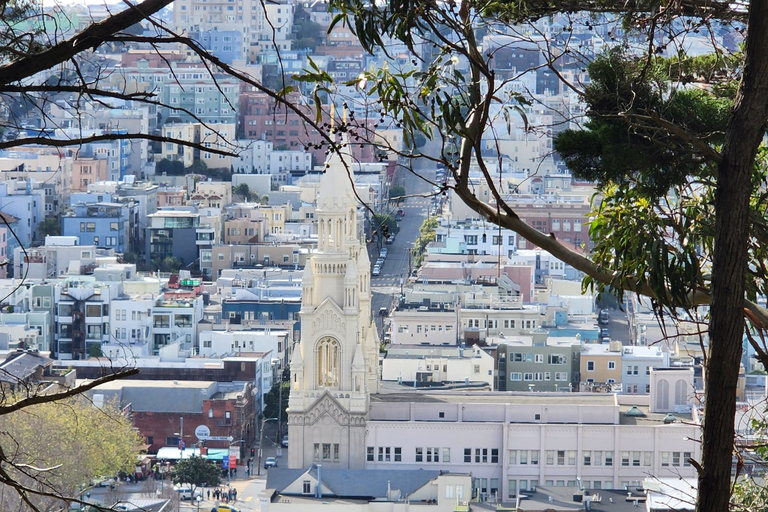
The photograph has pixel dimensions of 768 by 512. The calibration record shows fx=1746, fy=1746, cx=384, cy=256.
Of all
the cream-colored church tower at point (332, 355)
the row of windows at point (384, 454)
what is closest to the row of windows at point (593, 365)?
the row of windows at point (384, 454)

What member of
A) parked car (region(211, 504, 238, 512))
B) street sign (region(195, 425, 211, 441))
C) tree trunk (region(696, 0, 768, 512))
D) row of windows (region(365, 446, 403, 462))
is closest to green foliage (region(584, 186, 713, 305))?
tree trunk (region(696, 0, 768, 512))

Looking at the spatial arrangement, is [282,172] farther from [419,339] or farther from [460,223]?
[419,339]


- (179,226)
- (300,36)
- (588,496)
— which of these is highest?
(300,36)

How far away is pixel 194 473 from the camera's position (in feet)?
131

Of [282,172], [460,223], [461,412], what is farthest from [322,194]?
[282,172]

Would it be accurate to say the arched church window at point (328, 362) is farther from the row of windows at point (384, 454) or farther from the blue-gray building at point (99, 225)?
Answer: the blue-gray building at point (99, 225)

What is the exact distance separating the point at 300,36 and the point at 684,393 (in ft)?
345

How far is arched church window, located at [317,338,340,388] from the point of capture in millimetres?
38375

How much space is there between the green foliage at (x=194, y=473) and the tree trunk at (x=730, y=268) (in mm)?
33628

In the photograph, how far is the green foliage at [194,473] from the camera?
39.8m

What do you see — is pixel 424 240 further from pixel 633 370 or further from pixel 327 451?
pixel 327 451

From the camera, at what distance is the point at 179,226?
77.1 meters

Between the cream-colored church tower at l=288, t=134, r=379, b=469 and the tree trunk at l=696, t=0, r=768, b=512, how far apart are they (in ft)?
102

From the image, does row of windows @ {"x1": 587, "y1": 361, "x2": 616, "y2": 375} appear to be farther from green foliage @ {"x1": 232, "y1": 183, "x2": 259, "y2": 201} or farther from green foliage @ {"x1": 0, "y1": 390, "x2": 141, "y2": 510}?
green foliage @ {"x1": 232, "y1": 183, "x2": 259, "y2": 201}
